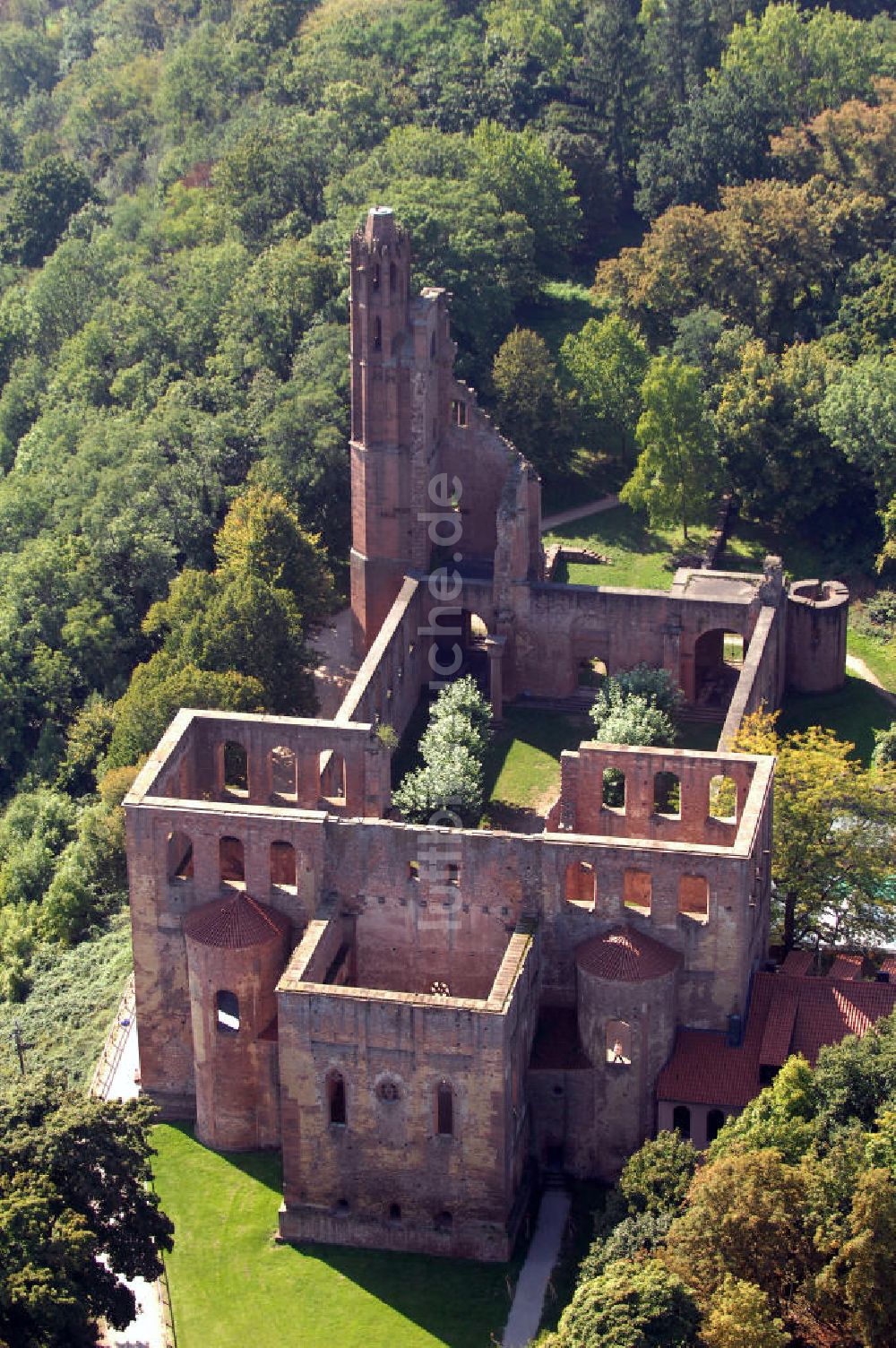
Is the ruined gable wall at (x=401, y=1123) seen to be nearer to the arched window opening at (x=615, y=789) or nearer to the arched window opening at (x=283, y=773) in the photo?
the arched window opening at (x=615, y=789)

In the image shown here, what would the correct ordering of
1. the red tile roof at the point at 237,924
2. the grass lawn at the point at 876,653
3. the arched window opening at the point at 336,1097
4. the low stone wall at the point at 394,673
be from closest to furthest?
1. the arched window opening at the point at 336,1097
2. the red tile roof at the point at 237,924
3. the low stone wall at the point at 394,673
4. the grass lawn at the point at 876,653

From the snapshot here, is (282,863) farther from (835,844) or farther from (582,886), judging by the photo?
(835,844)

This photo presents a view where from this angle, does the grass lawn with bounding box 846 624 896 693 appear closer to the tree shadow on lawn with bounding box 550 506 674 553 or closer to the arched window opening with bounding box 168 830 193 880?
the tree shadow on lawn with bounding box 550 506 674 553

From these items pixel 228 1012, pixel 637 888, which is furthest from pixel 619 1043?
pixel 228 1012

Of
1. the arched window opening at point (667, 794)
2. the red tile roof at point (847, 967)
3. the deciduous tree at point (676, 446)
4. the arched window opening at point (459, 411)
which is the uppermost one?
the arched window opening at point (459, 411)

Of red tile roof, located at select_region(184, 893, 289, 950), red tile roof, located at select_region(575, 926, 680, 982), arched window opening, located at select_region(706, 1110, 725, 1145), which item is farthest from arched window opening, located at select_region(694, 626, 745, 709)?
red tile roof, located at select_region(184, 893, 289, 950)

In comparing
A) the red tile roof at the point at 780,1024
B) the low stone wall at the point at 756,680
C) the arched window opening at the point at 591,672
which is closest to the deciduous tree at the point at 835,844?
the low stone wall at the point at 756,680
